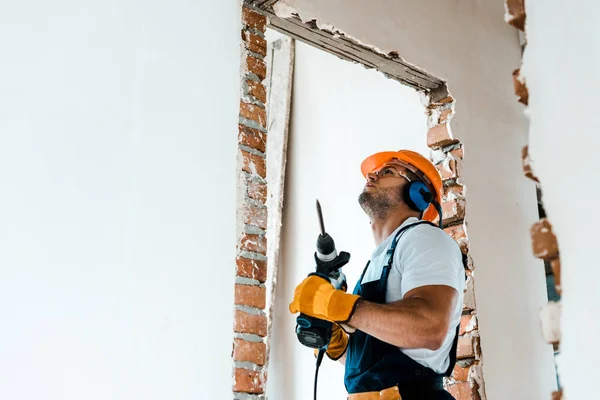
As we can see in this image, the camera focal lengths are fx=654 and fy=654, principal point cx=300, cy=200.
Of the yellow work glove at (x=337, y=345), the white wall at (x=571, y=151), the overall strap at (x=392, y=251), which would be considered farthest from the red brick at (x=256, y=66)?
the white wall at (x=571, y=151)

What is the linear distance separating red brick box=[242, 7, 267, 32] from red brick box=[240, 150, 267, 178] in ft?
1.52

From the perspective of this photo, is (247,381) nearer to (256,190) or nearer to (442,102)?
(256,190)

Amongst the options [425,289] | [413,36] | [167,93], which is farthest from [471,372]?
[167,93]

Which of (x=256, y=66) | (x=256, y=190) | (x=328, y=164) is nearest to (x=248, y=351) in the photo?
(x=256, y=190)

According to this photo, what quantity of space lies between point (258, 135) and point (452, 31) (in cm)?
129

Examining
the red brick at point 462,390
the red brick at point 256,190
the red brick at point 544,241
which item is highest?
the red brick at point 256,190

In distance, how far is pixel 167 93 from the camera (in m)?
1.98

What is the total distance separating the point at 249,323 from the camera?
6.50 feet

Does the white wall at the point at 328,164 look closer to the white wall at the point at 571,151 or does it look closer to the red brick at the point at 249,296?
the red brick at the point at 249,296

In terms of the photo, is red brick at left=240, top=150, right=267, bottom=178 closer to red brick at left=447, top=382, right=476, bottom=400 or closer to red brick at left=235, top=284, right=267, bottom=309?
red brick at left=235, top=284, right=267, bottom=309

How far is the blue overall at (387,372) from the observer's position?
1.93 metres

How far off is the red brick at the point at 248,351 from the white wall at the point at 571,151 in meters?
1.34

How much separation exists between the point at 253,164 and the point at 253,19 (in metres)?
0.52

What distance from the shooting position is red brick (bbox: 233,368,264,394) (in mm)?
1894
